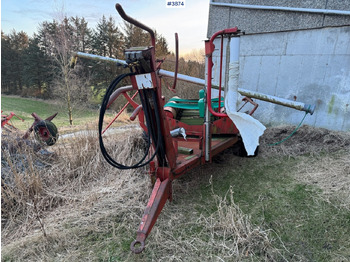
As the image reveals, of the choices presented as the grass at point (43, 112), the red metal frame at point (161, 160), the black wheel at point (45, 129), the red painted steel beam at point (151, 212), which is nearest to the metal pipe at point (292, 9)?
the red metal frame at point (161, 160)

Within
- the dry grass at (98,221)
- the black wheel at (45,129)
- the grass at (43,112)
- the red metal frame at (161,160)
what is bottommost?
the grass at (43,112)

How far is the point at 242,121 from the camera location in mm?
2080

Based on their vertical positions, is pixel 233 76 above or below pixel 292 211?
above

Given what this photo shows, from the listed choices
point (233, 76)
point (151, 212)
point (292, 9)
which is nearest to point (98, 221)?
point (151, 212)

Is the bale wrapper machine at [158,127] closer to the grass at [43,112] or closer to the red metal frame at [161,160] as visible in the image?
the red metal frame at [161,160]

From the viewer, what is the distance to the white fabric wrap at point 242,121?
197 cm

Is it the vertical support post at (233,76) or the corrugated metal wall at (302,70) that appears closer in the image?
the vertical support post at (233,76)

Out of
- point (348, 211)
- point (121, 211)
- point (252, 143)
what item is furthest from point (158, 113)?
point (348, 211)

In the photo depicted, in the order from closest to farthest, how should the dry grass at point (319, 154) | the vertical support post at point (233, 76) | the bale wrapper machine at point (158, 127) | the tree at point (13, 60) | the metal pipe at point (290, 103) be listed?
the bale wrapper machine at point (158, 127), the vertical support post at point (233, 76), the dry grass at point (319, 154), the metal pipe at point (290, 103), the tree at point (13, 60)

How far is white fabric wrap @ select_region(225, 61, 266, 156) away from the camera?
1972 millimetres

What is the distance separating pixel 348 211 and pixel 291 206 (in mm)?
530

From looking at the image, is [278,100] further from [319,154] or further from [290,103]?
[319,154]

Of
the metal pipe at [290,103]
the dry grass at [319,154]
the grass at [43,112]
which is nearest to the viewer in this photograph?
the dry grass at [319,154]

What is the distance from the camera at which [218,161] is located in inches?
152
